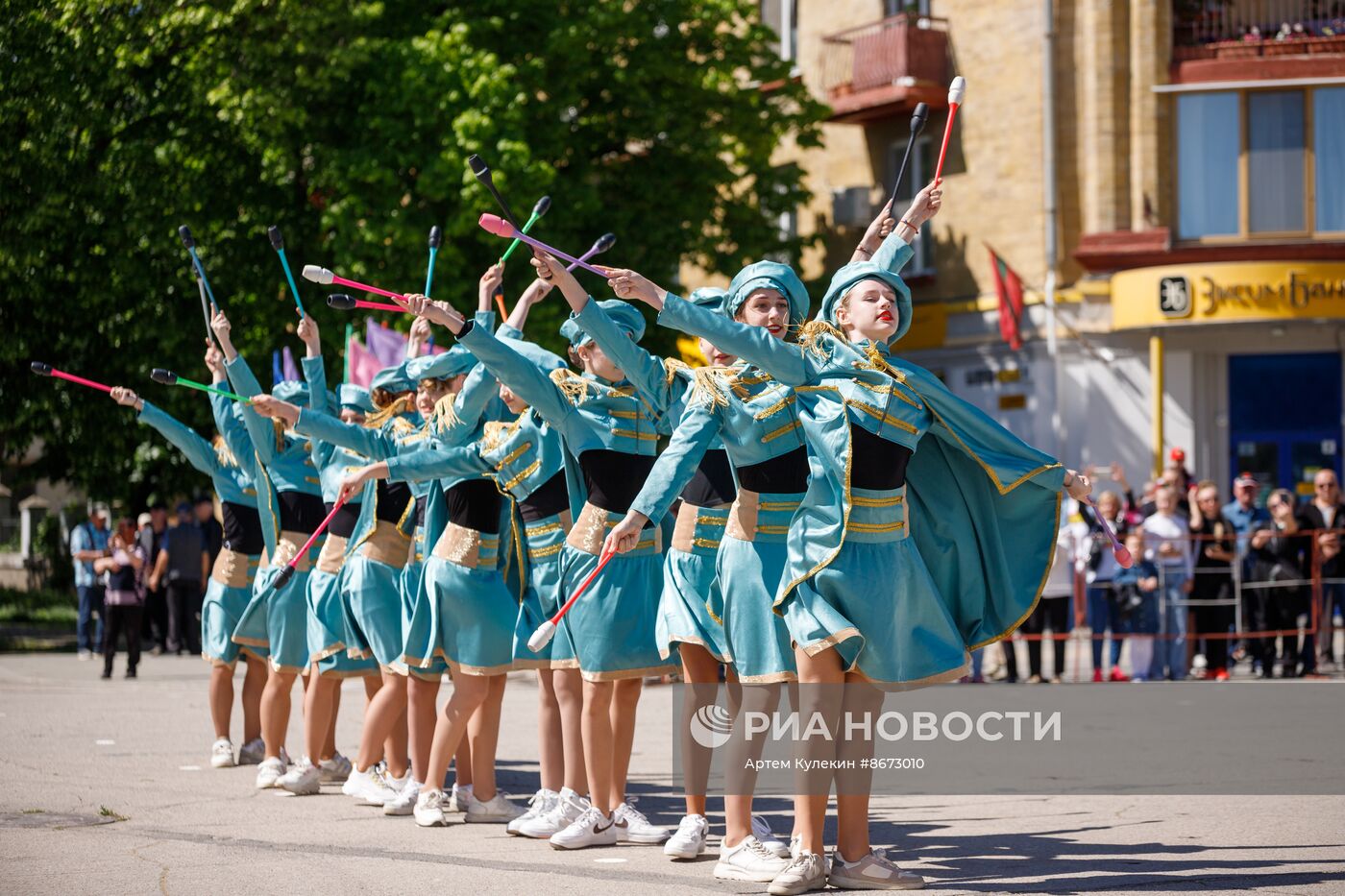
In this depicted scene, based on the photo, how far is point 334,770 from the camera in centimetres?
987

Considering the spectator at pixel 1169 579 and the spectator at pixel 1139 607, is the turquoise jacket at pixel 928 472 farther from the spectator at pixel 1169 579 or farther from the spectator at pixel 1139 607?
the spectator at pixel 1169 579

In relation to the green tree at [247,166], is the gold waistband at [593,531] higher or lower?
lower

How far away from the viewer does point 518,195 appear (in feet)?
68.4

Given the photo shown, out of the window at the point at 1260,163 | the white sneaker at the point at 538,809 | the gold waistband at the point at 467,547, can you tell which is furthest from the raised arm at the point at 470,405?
the window at the point at 1260,163

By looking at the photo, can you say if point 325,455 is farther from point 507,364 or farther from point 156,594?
point 156,594

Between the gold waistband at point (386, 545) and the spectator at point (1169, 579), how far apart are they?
28.5 feet

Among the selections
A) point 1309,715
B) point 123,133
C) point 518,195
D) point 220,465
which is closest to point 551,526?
point 220,465

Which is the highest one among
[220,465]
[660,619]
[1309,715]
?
[220,465]

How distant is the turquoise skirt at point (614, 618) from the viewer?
7328 mm

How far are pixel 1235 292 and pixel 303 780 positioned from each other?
59.9 ft

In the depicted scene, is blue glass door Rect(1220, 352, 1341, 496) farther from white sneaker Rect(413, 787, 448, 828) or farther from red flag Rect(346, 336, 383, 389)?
white sneaker Rect(413, 787, 448, 828)

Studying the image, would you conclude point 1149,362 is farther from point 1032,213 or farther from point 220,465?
point 220,465

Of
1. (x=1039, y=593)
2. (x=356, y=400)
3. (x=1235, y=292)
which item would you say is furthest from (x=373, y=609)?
(x=1235, y=292)

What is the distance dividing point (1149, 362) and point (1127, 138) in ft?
10.5
